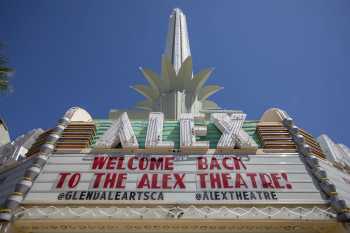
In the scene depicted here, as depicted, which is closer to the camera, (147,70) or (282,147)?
(282,147)

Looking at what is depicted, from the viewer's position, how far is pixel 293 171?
591 inches

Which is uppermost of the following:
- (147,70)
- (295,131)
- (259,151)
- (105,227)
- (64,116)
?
(147,70)

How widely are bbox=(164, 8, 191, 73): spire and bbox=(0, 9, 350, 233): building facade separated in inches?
723

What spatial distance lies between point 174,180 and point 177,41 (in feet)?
93.1

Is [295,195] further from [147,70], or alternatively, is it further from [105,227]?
[147,70]

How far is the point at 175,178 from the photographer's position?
14469 millimetres

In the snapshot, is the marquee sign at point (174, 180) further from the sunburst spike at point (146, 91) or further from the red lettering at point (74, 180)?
the sunburst spike at point (146, 91)

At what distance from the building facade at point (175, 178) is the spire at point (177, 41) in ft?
60.2

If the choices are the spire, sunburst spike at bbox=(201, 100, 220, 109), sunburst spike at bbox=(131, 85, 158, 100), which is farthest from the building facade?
the spire

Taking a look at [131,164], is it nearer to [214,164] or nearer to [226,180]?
[214,164]

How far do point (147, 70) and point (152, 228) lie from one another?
2190cm

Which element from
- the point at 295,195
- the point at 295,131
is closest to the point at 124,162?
the point at 295,195

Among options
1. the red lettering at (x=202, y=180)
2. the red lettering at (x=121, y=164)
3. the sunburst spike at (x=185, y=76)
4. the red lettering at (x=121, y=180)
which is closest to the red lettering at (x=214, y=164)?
the red lettering at (x=202, y=180)

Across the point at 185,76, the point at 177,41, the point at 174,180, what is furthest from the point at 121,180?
the point at 177,41
